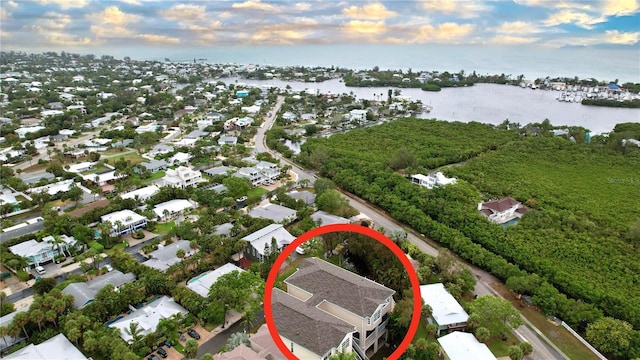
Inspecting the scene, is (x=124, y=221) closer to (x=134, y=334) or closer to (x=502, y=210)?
(x=134, y=334)

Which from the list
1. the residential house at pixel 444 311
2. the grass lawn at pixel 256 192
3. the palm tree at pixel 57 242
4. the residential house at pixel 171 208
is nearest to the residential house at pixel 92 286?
the palm tree at pixel 57 242

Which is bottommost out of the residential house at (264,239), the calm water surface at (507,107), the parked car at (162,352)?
the parked car at (162,352)

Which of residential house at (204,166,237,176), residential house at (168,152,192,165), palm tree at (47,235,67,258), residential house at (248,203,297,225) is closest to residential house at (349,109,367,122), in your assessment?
residential house at (168,152,192,165)

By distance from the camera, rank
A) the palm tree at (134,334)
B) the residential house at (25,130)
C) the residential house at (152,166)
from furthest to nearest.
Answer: the residential house at (25,130)
the residential house at (152,166)
the palm tree at (134,334)

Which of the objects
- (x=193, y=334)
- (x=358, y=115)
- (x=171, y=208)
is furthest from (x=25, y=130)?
(x=193, y=334)

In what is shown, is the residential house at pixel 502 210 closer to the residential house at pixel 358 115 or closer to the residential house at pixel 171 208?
the residential house at pixel 171 208
